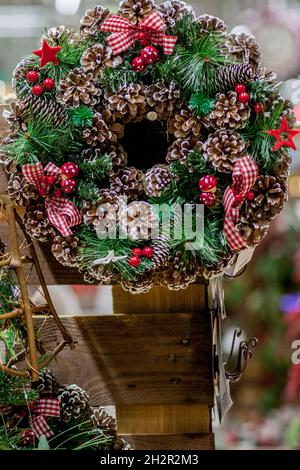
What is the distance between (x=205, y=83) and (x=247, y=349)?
1.78ft

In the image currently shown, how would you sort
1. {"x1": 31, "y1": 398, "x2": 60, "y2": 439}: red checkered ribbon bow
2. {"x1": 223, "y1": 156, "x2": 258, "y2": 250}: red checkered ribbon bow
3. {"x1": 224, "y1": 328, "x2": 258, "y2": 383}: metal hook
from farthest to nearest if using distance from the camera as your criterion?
{"x1": 224, "y1": 328, "x2": 258, "y2": 383}: metal hook, {"x1": 31, "y1": 398, "x2": 60, "y2": 439}: red checkered ribbon bow, {"x1": 223, "y1": 156, "x2": 258, "y2": 250}: red checkered ribbon bow

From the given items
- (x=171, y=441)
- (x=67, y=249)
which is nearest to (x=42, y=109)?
(x=67, y=249)

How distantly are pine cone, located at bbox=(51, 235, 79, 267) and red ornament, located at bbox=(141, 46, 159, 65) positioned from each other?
32 centimetres

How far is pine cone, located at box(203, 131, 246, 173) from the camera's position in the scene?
1294 mm

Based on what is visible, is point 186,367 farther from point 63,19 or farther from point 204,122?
point 63,19

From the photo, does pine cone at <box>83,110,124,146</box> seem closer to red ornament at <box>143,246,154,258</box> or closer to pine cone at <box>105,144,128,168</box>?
pine cone at <box>105,144,128,168</box>

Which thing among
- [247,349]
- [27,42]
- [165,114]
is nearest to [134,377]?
[247,349]

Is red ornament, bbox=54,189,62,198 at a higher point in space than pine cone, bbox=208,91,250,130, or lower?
lower

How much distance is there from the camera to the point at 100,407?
5.15ft

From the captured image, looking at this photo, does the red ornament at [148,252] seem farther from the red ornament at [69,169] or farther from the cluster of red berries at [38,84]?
the cluster of red berries at [38,84]

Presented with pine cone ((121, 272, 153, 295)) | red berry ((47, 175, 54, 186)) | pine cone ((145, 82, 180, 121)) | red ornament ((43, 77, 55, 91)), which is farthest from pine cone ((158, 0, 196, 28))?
pine cone ((121, 272, 153, 295))

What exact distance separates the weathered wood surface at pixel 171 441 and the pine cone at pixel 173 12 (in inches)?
31.8

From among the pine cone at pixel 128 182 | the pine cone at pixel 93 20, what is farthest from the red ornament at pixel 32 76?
the pine cone at pixel 128 182
